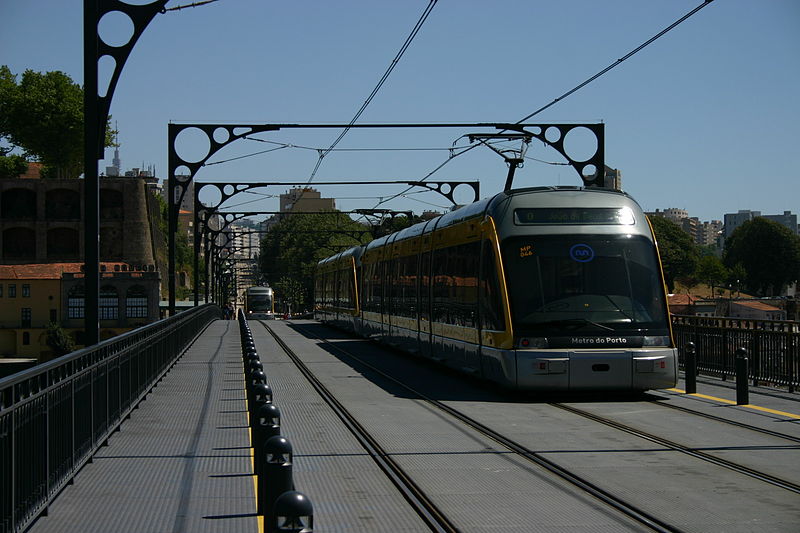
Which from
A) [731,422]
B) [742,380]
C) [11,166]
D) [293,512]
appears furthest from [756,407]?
[11,166]

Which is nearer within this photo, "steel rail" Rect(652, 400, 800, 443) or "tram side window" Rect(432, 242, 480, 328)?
"steel rail" Rect(652, 400, 800, 443)

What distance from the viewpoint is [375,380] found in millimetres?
19531

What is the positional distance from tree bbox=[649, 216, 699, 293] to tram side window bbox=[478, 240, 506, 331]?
321 feet

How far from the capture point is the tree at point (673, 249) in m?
114

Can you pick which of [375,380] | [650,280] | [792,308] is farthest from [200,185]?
[792,308]

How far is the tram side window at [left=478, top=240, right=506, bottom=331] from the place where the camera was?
1554cm

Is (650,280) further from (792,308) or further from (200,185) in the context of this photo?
(792,308)

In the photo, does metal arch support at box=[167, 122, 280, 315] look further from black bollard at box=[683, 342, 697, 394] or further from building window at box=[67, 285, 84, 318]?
building window at box=[67, 285, 84, 318]

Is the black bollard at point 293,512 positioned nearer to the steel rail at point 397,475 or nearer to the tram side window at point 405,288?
the steel rail at point 397,475

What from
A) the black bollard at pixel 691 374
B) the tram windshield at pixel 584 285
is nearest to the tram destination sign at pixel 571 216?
the tram windshield at pixel 584 285

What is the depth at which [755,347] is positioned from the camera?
57.8 feet

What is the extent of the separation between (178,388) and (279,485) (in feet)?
38.7

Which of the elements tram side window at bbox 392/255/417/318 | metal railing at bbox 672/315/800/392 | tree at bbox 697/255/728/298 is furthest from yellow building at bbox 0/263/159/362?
metal railing at bbox 672/315/800/392

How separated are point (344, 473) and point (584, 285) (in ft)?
22.2
